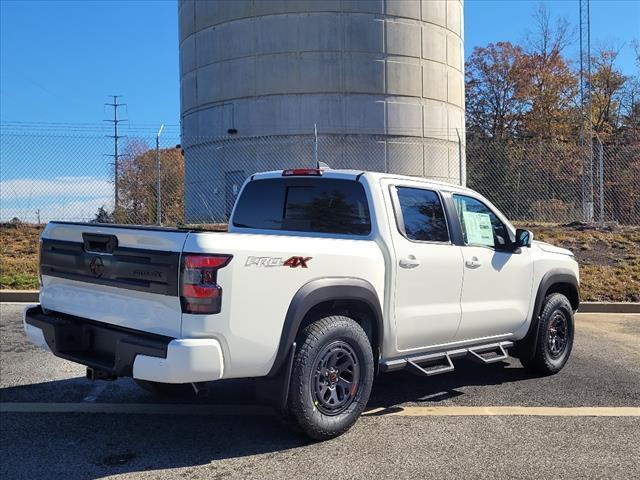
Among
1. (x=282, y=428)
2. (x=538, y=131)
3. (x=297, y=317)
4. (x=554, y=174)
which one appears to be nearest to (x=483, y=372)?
(x=282, y=428)

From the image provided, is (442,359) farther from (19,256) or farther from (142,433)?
(19,256)

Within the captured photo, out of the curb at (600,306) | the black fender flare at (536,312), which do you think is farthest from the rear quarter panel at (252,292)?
the curb at (600,306)

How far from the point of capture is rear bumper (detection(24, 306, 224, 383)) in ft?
11.4

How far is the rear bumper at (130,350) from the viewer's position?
3482 millimetres

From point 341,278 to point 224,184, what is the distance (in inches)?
808

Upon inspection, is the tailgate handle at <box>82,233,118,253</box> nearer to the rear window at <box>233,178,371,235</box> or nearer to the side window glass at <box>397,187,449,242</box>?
the rear window at <box>233,178,371,235</box>

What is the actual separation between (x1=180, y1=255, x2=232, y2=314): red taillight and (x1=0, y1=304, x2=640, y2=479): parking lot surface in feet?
3.42

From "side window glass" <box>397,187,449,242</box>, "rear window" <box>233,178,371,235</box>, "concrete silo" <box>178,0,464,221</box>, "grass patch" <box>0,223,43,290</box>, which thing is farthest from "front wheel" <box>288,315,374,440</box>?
"concrete silo" <box>178,0,464,221</box>

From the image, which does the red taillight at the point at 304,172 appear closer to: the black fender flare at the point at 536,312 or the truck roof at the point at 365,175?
the truck roof at the point at 365,175

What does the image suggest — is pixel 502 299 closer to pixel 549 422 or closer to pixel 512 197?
pixel 549 422

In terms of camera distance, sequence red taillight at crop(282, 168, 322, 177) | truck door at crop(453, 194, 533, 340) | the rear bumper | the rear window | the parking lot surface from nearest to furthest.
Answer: the rear bumper → the parking lot surface → the rear window → red taillight at crop(282, 168, 322, 177) → truck door at crop(453, 194, 533, 340)

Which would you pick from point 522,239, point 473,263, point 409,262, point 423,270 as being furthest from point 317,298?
point 522,239

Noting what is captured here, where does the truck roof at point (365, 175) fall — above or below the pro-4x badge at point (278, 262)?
above

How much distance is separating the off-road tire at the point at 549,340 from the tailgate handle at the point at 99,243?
13.2 ft
